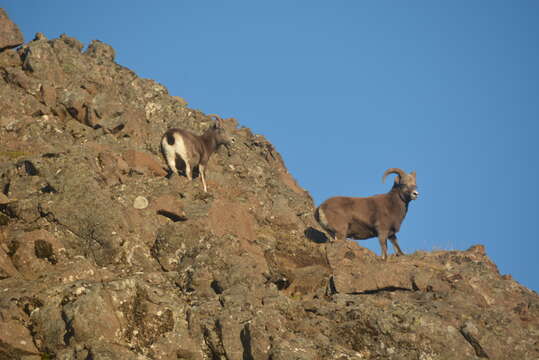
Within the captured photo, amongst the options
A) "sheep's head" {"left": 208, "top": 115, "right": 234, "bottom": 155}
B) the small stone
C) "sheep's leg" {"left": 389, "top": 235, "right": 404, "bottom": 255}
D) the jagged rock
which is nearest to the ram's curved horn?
"sheep's leg" {"left": 389, "top": 235, "right": 404, "bottom": 255}

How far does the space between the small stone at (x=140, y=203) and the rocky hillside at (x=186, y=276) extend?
30 mm

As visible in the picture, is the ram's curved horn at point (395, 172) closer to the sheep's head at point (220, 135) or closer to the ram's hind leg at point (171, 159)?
the sheep's head at point (220, 135)

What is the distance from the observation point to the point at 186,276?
14445 mm

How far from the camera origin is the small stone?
1650cm

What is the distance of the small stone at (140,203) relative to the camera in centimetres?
1650

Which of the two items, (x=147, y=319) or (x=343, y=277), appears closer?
(x=147, y=319)

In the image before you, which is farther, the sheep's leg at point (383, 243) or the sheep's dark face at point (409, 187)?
the sheep's dark face at point (409, 187)

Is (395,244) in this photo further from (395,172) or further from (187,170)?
(187,170)

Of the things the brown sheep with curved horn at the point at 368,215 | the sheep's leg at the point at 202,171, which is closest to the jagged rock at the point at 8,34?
the sheep's leg at the point at 202,171

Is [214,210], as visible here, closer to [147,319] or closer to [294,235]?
[294,235]

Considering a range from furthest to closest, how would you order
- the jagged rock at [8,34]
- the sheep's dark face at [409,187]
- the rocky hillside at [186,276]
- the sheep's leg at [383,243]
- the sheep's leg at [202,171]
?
the jagged rock at [8,34] < the sheep's dark face at [409,187] < the sheep's leg at [202,171] < the sheep's leg at [383,243] < the rocky hillside at [186,276]

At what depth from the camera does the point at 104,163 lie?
1853cm

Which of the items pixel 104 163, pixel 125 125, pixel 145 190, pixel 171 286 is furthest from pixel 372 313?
pixel 125 125

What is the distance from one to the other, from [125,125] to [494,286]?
15428 mm
